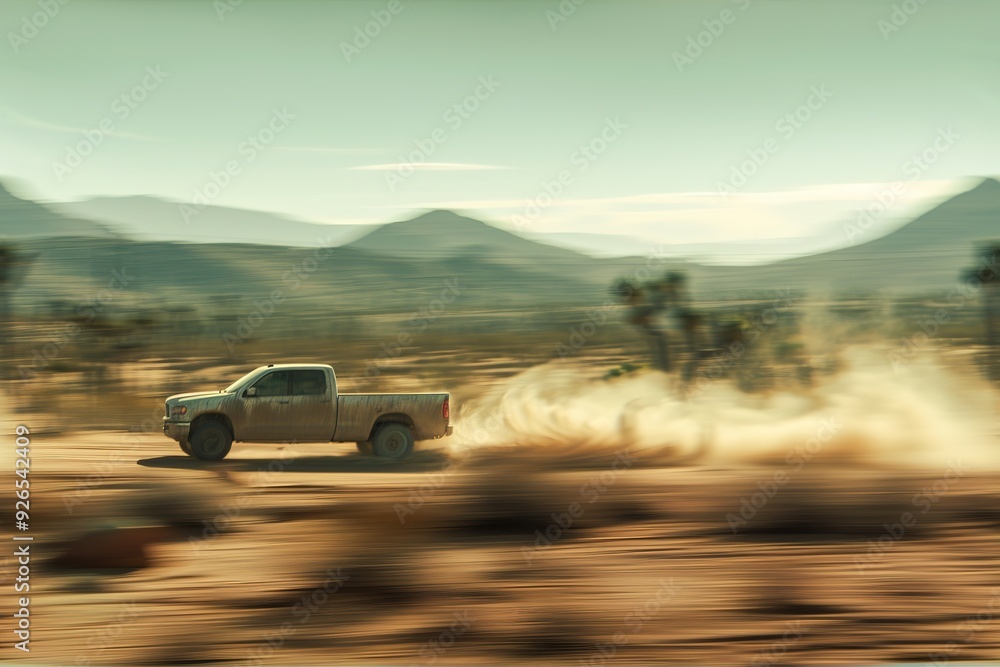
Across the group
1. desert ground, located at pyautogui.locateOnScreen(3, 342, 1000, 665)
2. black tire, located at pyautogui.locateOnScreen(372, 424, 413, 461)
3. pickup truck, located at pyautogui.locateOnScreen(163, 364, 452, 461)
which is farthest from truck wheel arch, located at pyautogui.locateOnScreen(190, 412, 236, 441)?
black tire, located at pyautogui.locateOnScreen(372, 424, 413, 461)

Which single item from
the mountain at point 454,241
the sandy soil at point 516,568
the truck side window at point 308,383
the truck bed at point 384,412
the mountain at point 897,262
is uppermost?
the mountain at point 454,241

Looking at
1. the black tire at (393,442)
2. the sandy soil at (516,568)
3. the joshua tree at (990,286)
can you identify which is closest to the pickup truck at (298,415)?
the black tire at (393,442)

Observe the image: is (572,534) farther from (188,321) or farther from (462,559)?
(188,321)

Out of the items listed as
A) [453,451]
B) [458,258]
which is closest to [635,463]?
[453,451]

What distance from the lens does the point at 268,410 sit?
353 inches

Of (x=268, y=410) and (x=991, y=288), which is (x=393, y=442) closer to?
(x=268, y=410)

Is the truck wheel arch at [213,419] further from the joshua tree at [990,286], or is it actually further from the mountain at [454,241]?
the joshua tree at [990,286]

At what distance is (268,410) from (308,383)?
488 mm

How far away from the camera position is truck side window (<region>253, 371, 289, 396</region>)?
9000mm

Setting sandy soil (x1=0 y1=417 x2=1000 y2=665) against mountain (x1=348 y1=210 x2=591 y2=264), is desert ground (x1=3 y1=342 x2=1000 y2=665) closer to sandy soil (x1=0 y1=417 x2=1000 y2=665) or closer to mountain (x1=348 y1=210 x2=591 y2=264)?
sandy soil (x1=0 y1=417 x2=1000 y2=665)

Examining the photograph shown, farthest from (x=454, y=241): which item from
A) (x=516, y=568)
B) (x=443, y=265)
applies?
(x=516, y=568)

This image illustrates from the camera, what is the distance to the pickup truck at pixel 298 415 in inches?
350

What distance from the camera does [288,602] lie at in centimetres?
554

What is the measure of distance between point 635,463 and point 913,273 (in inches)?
488
